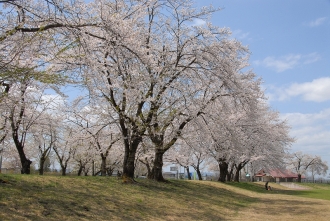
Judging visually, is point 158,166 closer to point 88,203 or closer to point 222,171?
point 88,203

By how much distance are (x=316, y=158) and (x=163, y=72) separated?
79.3 m

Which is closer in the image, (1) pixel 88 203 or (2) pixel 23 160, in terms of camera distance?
(1) pixel 88 203

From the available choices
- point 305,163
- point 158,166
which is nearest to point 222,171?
point 158,166

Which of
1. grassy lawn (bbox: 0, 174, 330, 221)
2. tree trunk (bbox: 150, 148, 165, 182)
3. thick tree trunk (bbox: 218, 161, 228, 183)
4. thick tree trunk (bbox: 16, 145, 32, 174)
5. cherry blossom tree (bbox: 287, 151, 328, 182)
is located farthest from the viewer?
cherry blossom tree (bbox: 287, 151, 328, 182)

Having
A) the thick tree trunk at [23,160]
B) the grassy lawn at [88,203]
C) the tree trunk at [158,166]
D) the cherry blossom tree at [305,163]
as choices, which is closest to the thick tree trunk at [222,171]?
the tree trunk at [158,166]

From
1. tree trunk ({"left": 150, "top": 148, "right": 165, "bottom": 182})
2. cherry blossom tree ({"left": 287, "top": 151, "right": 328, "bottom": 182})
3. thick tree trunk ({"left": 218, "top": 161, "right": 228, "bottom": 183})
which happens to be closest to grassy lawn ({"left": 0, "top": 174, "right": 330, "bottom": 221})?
tree trunk ({"left": 150, "top": 148, "right": 165, "bottom": 182})

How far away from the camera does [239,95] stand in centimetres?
1538

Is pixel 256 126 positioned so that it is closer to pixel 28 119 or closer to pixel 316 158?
pixel 28 119

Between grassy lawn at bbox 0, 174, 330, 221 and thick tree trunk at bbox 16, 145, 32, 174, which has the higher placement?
thick tree trunk at bbox 16, 145, 32, 174

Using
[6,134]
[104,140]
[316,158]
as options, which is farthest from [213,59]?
[316,158]

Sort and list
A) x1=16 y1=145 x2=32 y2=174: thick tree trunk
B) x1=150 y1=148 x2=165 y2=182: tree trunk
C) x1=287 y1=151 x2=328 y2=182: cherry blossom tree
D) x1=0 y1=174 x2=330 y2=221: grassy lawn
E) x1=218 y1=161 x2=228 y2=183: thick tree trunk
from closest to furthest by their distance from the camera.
A: x1=0 y1=174 x2=330 y2=221: grassy lawn → x1=150 y1=148 x2=165 y2=182: tree trunk → x1=16 y1=145 x2=32 y2=174: thick tree trunk → x1=218 y1=161 x2=228 y2=183: thick tree trunk → x1=287 y1=151 x2=328 y2=182: cherry blossom tree

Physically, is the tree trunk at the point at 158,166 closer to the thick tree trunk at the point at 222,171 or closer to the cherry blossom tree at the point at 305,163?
the thick tree trunk at the point at 222,171

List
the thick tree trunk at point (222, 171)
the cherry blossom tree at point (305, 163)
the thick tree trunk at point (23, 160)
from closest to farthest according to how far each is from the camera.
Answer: the thick tree trunk at point (23, 160)
the thick tree trunk at point (222, 171)
the cherry blossom tree at point (305, 163)

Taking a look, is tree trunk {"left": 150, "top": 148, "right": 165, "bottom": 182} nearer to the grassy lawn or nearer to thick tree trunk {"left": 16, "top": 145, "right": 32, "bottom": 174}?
the grassy lawn
